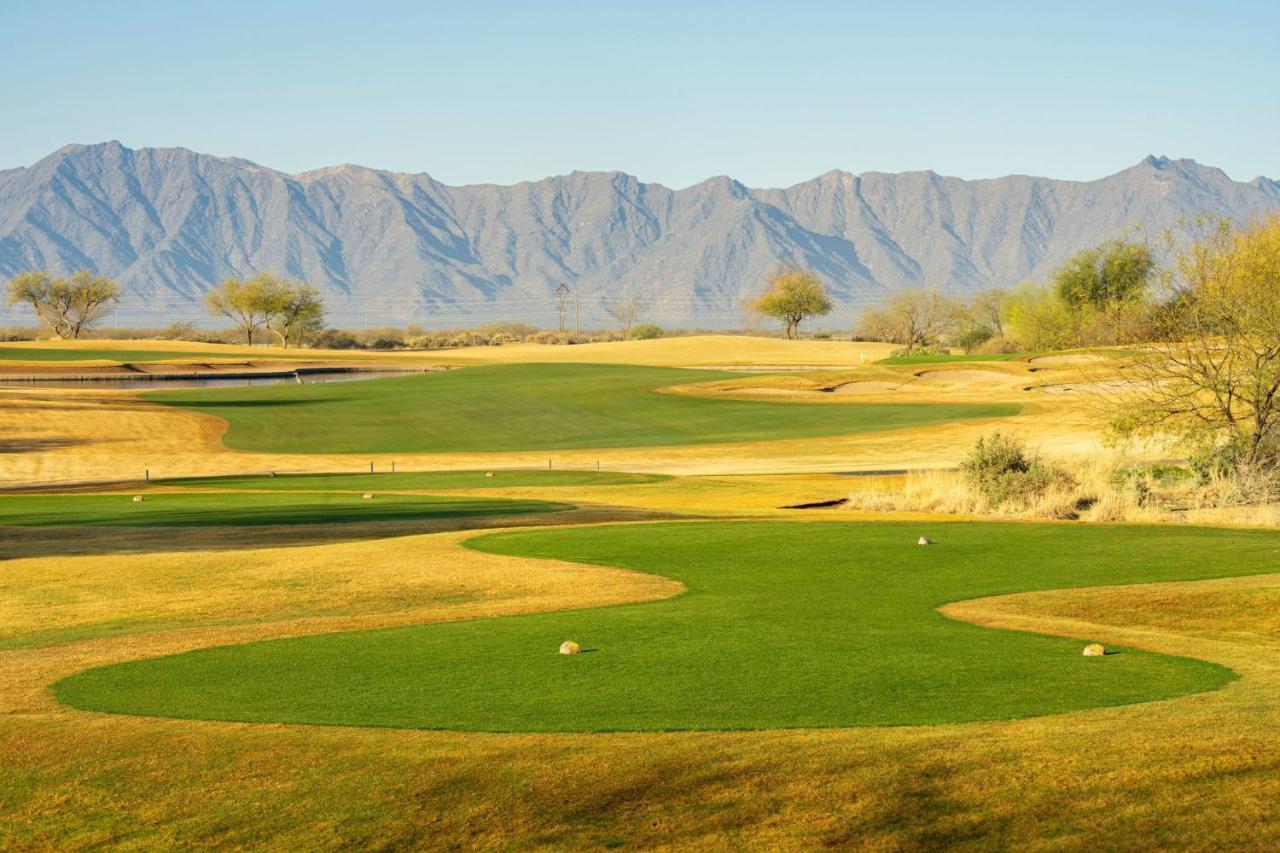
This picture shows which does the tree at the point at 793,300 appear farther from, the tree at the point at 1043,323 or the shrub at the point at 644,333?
the tree at the point at 1043,323

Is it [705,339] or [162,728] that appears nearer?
[162,728]

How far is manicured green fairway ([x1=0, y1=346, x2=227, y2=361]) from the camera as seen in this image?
10532 cm

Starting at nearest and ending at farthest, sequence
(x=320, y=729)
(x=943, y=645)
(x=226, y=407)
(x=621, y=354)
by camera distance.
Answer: (x=320, y=729)
(x=943, y=645)
(x=226, y=407)
(x=621, y=354)

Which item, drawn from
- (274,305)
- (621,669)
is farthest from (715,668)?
(274,305)

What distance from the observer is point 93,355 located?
110312 mm

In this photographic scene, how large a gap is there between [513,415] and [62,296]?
10681 cm

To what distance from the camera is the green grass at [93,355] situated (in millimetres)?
105312

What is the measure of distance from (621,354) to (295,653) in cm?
10549

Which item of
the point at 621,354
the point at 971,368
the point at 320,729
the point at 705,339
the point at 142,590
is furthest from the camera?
the point at 705,339

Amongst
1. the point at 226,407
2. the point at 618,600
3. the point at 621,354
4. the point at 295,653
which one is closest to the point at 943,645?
the point at 618,600

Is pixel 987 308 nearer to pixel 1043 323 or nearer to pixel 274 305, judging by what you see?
pixel 1043 323

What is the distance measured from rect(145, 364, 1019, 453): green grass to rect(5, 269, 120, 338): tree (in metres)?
84.6

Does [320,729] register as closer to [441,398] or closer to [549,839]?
[549,839]

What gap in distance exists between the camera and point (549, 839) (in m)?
9.27
